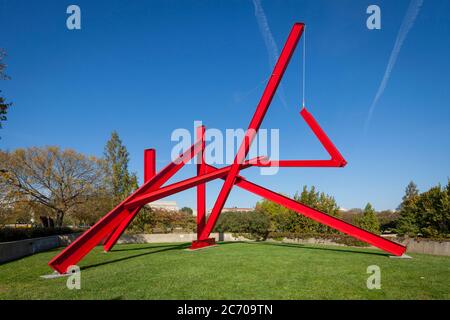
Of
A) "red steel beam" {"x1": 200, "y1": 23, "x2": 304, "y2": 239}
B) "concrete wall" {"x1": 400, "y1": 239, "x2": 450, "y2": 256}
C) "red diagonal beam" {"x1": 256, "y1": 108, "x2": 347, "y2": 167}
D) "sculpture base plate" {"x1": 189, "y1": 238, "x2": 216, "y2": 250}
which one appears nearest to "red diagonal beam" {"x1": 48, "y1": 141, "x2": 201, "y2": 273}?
"red steel beam" {"x1": 200, "y1": 23, "x2": 304, "y2": 239}

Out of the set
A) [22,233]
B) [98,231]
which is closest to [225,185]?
[98,231]

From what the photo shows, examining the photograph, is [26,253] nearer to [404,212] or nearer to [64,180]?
[64,180]

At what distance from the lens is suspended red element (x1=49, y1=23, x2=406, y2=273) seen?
1129cm

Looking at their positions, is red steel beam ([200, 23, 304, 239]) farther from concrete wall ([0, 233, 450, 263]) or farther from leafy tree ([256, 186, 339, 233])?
leafy tree ([256, 186, 339, 233])

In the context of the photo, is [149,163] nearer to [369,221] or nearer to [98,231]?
[98,231]

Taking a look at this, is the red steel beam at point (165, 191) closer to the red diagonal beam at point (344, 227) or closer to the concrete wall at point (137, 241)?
the red diagonal beam at point (344, 227)

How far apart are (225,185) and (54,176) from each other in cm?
2272

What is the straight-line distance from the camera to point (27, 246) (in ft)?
51.4

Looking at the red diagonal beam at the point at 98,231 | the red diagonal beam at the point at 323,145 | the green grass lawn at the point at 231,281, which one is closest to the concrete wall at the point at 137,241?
the green grass lawn at the point at 231,281

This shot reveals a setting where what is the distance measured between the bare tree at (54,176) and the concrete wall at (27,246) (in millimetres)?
9883

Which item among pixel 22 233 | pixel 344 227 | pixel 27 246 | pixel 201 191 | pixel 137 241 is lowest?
pixel 137 241
